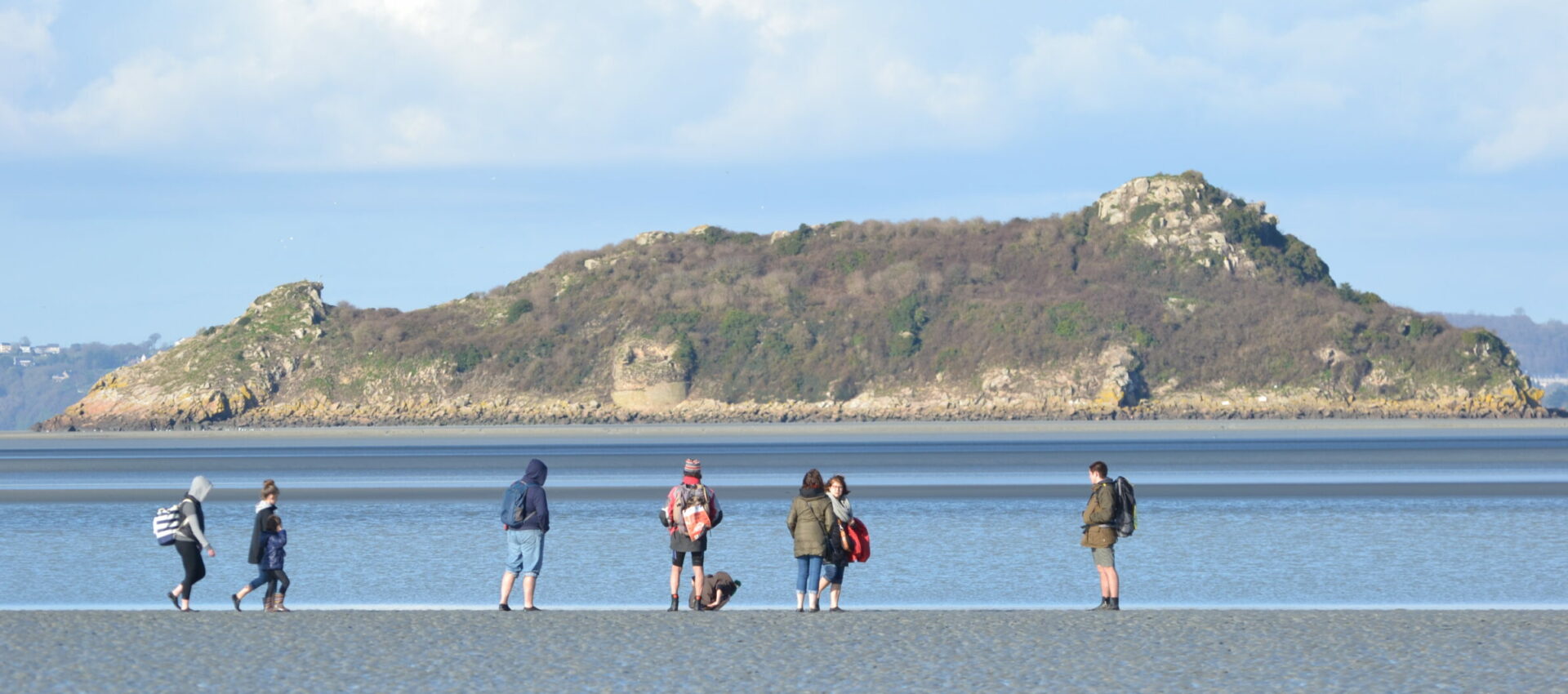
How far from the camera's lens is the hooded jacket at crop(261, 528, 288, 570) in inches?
619

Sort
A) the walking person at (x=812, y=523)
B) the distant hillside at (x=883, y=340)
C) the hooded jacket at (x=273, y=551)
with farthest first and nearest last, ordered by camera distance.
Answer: the distant hillside at (x=883, y=340)
the hooded jacket at (x=273, y=551)
the walking person at (x=812, y=523)

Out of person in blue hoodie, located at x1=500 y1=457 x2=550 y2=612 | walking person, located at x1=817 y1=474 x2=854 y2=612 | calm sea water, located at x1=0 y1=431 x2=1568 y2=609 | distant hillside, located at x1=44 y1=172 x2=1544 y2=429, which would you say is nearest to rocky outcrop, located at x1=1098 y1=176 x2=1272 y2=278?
distant hillside, located at x1=44 y1=172 x2=1544 y2=429

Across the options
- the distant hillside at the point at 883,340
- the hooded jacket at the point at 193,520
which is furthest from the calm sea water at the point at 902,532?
the distant hillside at the point at 883,340

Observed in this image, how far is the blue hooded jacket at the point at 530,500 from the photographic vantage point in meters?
15.3

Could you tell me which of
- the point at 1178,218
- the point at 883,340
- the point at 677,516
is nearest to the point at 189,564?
the point at 677,516

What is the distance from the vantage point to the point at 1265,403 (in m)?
110

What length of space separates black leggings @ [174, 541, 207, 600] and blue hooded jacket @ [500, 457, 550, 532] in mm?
2991

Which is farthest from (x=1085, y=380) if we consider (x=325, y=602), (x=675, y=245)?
(x=325, y=602)

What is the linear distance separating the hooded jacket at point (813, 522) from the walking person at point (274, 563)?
4.94m

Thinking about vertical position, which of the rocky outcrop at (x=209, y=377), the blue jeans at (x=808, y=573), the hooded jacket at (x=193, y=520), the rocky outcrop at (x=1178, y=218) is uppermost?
the rocky outcrop at (x=1178, y=218)

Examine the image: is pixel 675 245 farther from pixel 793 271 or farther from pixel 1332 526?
pixel 1332 526

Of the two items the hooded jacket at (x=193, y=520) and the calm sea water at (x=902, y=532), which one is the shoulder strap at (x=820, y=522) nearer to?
the calm sea water at (x=902, y=532)

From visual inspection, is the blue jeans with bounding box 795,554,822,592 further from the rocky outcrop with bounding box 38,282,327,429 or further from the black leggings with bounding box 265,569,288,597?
Answer: the rocky outcrop with bounding box 38,282,327,429

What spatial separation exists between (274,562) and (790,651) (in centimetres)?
571
